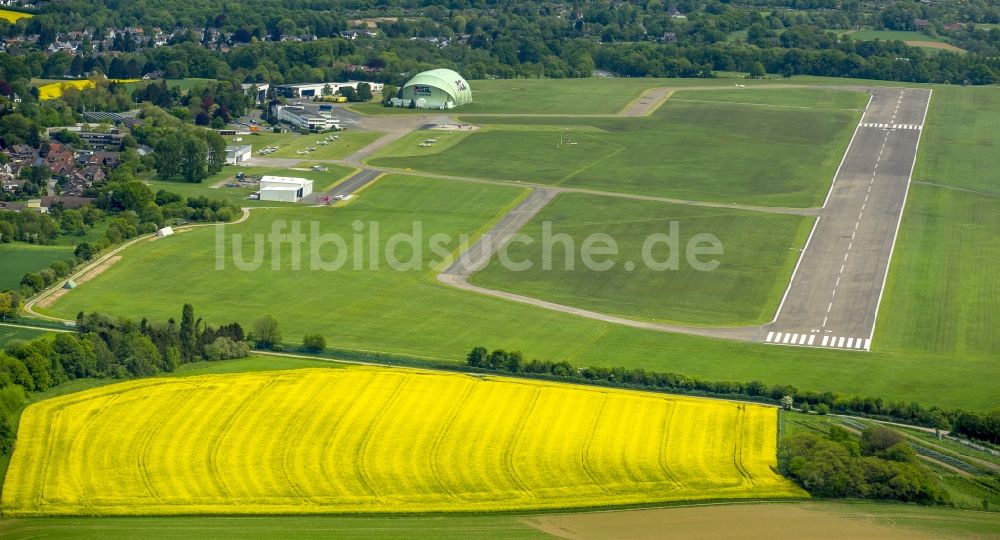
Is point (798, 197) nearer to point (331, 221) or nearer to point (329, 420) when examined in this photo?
point (331, 221)

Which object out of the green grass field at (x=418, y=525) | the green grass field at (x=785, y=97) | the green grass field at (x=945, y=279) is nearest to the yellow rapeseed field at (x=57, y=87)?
the green grass field at (x=785, y=97)

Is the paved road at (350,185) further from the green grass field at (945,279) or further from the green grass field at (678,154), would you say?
the green grass field at (945,279)

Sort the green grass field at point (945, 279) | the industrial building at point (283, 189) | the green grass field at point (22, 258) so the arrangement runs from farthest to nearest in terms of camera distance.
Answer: the industrial building at point (283, 189), the green grass field at point (22, 258), the green grass field at point (945, 279)

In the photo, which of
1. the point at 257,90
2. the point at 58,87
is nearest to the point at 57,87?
the point at 58,87

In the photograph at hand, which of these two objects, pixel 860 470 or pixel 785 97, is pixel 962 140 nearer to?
pixel 785 97

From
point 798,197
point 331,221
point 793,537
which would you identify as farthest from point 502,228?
point 793,537

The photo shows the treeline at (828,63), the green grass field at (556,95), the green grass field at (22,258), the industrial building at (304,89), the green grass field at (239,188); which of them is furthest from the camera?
the treeline at (828,63)

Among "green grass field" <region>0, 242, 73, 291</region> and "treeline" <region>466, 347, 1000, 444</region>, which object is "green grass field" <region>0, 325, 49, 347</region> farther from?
"treeline" <region>466, 347, 1000, 444</region>
